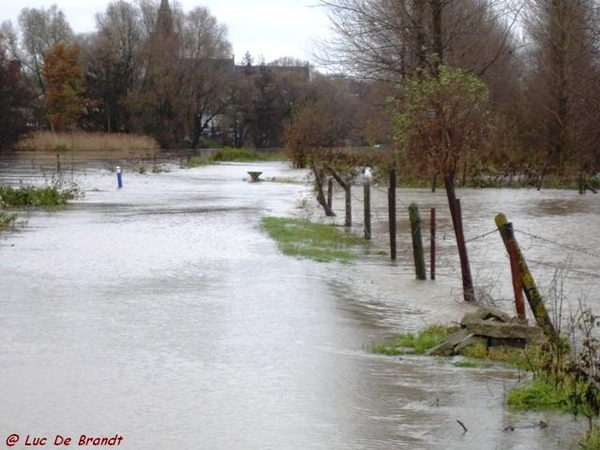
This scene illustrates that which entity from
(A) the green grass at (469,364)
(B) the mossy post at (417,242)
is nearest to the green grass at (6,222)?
(B) the mossy post at (417,242)

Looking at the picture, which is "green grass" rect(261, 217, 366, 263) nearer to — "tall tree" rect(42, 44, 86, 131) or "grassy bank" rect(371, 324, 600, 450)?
"grassy bank" rect(371, 324, 600, 450)

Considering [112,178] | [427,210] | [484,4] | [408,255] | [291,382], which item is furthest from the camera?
[112,178]

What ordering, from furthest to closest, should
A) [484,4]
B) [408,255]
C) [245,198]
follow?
1. [245,198]
2. [484,4]
3. [408,255]

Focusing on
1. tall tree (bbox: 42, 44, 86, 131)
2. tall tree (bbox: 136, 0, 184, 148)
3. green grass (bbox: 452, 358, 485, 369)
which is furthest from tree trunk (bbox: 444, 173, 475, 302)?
tall tree (bbox: 42, 44, 86, 131)

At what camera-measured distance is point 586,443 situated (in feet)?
21.7

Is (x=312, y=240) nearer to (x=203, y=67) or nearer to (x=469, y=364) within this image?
(x=469, y=364)

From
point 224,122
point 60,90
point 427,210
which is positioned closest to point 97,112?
point 60,90

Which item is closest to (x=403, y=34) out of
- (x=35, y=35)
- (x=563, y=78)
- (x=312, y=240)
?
(x=312, y=240)

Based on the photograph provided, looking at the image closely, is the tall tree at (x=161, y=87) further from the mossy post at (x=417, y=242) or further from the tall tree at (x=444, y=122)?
the tall tree at (x=444, y=122)

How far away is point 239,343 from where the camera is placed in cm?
1075

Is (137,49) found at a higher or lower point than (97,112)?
higher

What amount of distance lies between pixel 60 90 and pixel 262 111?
21440mm

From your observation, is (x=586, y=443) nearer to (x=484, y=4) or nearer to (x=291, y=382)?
(x=291, y=382)

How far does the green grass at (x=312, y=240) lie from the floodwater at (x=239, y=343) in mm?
456
